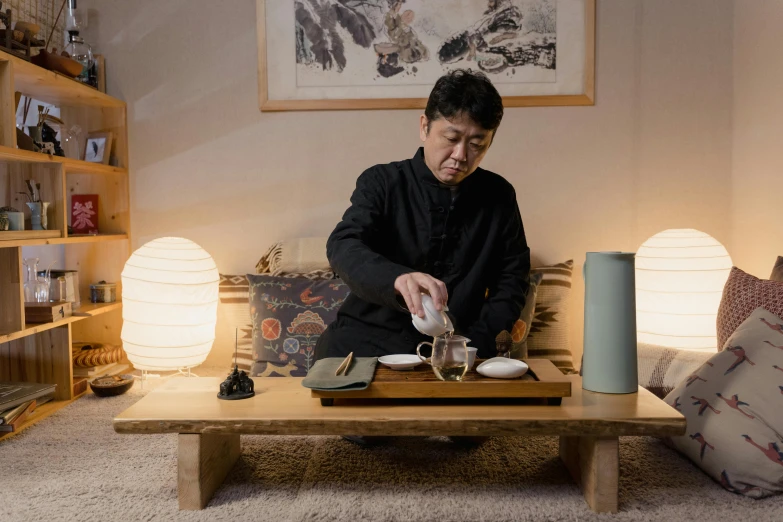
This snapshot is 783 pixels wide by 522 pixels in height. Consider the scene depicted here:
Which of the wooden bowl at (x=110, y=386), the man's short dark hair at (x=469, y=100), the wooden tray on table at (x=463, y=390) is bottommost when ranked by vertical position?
the wooden bowl at (x=110, y=386)

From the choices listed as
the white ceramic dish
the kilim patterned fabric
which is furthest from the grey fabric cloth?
the kilim patterned fabric

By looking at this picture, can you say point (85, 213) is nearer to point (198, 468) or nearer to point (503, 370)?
point (198, 468)

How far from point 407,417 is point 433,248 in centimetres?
70

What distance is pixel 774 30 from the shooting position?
271cm

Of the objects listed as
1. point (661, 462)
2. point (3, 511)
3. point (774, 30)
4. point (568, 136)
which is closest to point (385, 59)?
point (568, 136)

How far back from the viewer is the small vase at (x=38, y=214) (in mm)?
2555

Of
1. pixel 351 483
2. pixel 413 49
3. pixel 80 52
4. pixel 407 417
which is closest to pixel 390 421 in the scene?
pixel 407 417

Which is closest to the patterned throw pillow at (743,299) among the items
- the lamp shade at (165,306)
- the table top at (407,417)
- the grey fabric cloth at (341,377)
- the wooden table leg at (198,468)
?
the table top at (407,417)

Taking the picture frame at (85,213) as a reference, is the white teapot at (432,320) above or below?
below

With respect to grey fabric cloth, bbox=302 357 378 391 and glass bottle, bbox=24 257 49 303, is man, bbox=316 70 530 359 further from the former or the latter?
glass bottle, bbox=24 257 49 303

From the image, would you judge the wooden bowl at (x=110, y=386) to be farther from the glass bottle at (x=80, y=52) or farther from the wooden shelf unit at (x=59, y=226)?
the glass bottle at (x=80, y=52)

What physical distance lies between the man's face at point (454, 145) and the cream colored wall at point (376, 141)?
1259 mm

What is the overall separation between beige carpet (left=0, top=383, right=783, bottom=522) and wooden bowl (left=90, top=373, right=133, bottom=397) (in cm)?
52

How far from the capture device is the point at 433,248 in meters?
2.00
